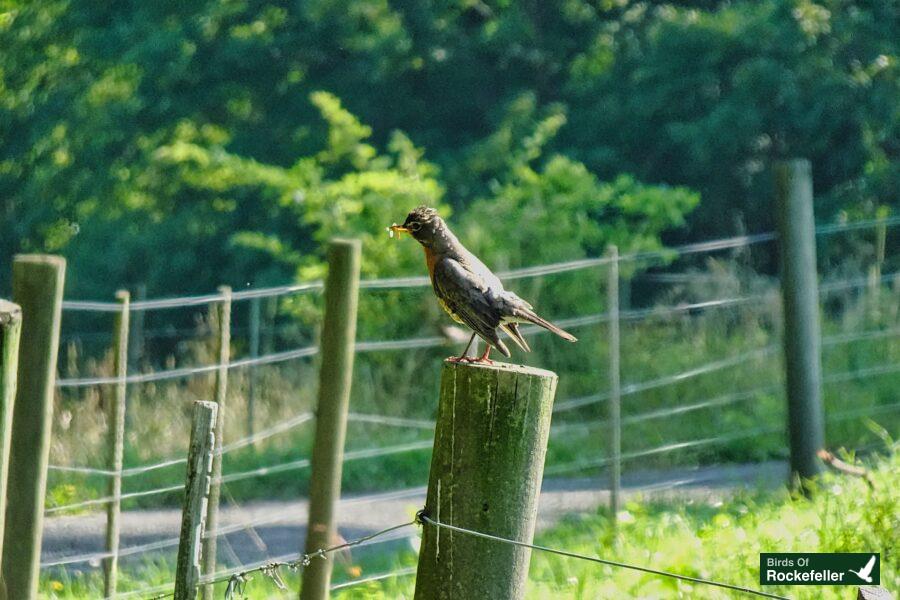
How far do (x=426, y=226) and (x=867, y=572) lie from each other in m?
1.70

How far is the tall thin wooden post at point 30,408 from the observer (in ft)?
11.7

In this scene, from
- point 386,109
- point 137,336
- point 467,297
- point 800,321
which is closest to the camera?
point 467,297

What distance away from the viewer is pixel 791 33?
13.6 meters

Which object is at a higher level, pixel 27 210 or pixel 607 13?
pixel 607 13

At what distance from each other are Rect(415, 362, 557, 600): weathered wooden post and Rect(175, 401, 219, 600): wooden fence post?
0.50 metres

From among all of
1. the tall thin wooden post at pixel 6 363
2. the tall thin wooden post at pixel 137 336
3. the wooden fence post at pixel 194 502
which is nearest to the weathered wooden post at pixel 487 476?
the wooden fence post at pixel 194 502

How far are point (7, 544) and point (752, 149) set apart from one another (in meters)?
12.1

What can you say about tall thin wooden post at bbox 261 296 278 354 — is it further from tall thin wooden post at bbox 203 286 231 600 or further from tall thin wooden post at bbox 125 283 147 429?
tall thin wooden post at bbox 203 286 231 600

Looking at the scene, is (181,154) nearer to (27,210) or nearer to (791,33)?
(27,210)

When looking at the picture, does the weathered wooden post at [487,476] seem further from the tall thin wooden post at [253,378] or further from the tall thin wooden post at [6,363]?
the tall thin wooden post at [253,378]

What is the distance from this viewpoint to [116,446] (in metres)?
5.29

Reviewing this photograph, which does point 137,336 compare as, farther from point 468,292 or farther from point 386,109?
point 468,292

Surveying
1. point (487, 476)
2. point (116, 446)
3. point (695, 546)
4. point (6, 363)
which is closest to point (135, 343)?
point (116, 446)

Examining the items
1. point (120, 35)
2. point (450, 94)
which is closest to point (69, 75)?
point (120, 35)
